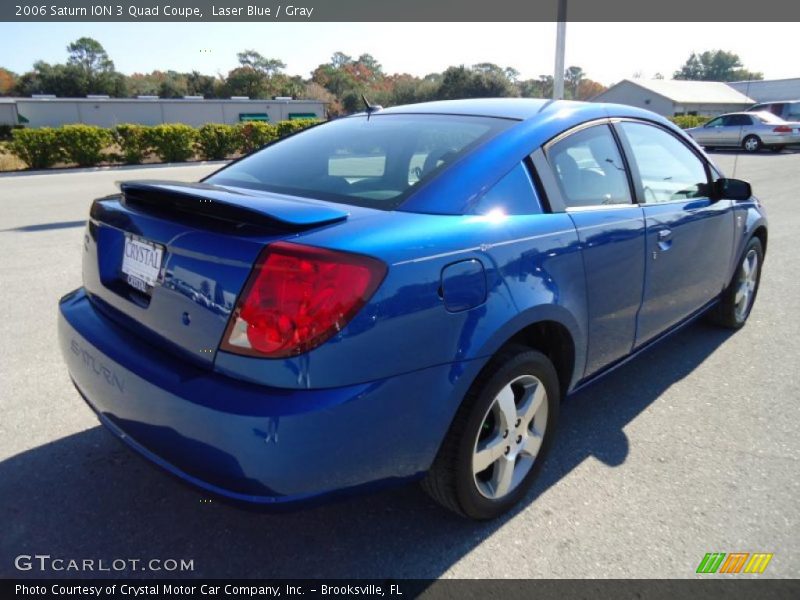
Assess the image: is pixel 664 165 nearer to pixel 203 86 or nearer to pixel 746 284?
pixel 746 284

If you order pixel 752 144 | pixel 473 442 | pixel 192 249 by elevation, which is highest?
pixel 752 144

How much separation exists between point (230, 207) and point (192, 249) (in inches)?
7.2

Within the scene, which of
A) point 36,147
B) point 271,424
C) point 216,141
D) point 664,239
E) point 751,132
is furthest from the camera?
point 751,132

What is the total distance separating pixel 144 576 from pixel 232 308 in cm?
104

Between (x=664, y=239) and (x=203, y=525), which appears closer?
(x=203, y=525)

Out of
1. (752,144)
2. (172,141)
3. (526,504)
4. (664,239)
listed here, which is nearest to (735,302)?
(664,239)

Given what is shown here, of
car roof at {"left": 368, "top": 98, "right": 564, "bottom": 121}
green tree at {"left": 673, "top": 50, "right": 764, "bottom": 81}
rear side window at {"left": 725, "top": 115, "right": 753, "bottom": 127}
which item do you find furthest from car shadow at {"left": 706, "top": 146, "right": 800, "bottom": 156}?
green tree at {"left": 673, "top": 50, "right": 764, "bottom": 81}

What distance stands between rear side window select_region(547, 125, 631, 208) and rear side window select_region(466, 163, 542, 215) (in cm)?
22

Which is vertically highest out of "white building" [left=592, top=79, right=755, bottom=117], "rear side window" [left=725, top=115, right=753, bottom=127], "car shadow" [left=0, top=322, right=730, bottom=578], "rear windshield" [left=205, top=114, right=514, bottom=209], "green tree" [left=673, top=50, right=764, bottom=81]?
"green tree" [left=673, top=50, right=764, bottom=81]

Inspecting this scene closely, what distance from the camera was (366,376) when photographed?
1695mm

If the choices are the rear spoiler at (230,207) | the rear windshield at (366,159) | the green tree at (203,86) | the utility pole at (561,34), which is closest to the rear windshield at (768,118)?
the utility pole at (561,34)

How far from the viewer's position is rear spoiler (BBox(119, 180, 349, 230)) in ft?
5.77

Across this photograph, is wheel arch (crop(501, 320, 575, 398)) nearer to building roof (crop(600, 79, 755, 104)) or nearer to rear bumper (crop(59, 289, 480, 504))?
rear bumper (crop(59, 289, 480, 504))

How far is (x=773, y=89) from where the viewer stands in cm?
6288
